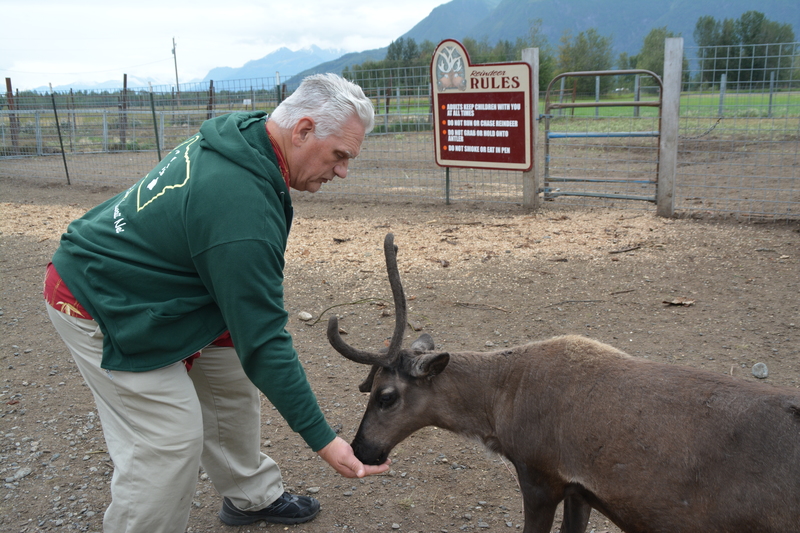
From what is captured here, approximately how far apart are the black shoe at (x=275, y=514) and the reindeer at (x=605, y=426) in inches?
20.3

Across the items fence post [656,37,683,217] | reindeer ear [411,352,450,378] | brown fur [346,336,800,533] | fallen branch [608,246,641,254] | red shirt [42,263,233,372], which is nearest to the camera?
brown fur [346,336,800,533]

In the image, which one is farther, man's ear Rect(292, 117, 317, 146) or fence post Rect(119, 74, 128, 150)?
fence post Rect(119, 74, 128, 150)

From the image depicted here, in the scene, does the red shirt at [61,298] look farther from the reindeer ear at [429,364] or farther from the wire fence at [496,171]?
the wire fence at [496,171]

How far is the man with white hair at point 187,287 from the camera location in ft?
8.11

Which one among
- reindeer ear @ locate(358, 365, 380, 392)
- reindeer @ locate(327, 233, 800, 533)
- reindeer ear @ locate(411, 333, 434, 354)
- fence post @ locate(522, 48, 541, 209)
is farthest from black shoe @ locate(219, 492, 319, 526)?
fence post @ locate(522, 48, 541, 209)

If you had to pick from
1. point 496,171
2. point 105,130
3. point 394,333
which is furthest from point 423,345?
point 105,130

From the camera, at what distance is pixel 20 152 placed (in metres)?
17.8

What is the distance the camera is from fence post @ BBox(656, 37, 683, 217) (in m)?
8.98

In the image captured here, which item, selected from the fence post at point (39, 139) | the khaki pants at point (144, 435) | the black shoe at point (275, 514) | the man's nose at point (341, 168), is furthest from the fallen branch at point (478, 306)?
the fence post at point (39, 139)

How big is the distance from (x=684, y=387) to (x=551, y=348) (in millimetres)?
757

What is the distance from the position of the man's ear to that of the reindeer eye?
1533 mm

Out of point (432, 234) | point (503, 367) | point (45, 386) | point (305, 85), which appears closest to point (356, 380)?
point (503, 367)

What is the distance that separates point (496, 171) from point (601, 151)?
368cm

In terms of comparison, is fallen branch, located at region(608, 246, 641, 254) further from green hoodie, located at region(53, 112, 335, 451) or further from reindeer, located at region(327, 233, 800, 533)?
green hoodie, located at region(53, 112, 335, 451)
